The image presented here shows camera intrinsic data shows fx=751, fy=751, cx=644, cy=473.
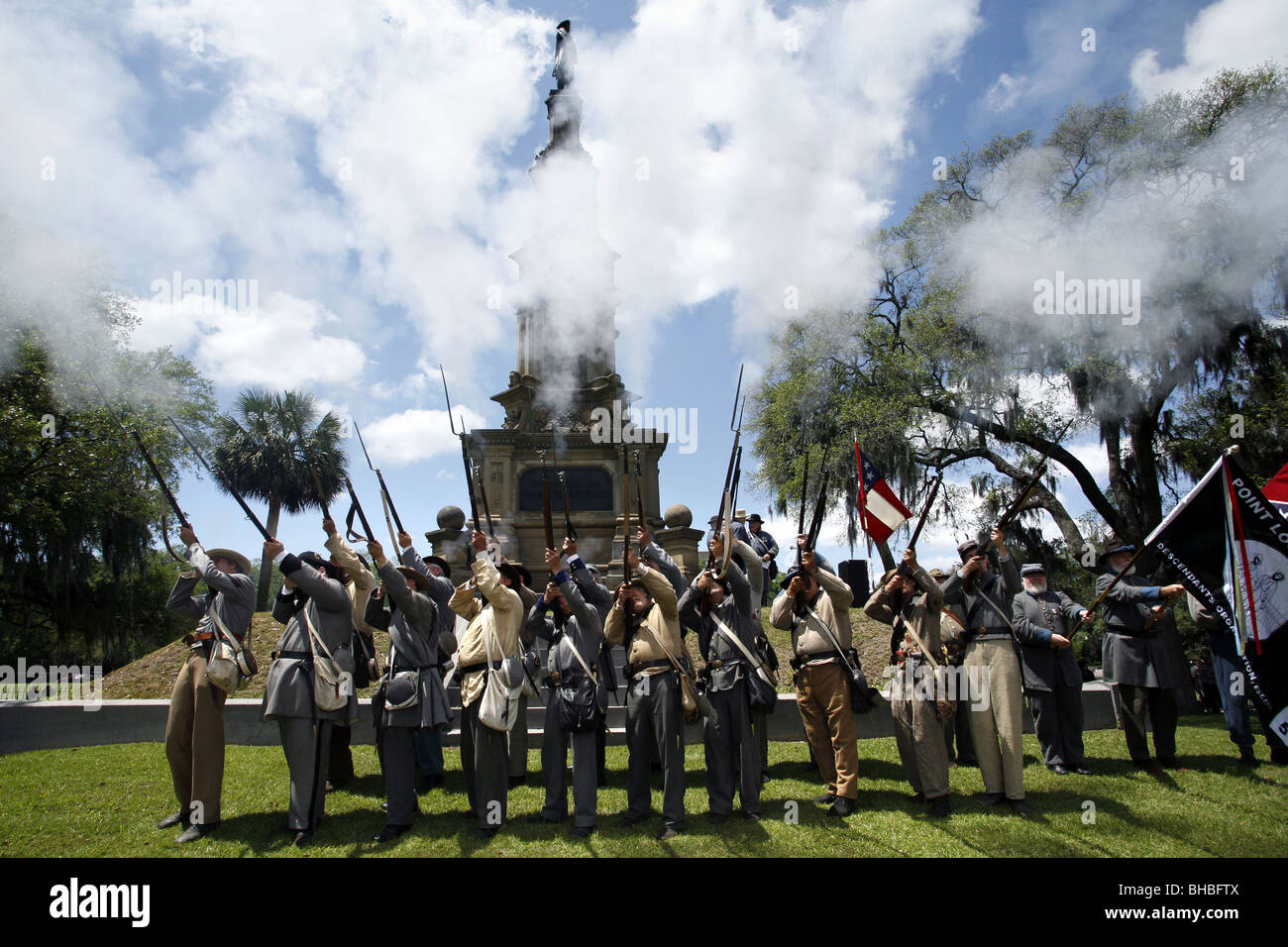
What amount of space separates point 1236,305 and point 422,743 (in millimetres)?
16569

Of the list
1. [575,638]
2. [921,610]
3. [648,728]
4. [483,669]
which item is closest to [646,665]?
[648,728]

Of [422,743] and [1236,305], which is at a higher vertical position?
[1236,305]

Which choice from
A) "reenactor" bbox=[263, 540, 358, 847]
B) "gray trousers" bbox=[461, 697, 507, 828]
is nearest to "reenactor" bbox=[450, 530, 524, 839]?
"gray trousers" bbox=[461, 697, 507, 828]

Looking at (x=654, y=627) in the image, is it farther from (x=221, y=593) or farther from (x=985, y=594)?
(x=221, y=593)

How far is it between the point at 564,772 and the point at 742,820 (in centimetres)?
143

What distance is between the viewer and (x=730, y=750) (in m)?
5.95

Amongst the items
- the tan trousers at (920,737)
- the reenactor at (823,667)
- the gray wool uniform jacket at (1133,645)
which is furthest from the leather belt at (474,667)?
the gray wool uniform jacket at (1133,645)

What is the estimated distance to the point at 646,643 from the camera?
5938 millimetres

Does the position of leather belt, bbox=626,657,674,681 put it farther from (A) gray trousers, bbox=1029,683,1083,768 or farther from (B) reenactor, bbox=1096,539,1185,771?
(B) reenactor, bbox=1096,539,1185,771

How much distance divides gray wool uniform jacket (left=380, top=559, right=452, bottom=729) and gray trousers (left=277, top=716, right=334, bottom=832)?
1.63 ft

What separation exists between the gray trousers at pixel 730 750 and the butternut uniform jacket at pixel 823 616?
67 centimetres

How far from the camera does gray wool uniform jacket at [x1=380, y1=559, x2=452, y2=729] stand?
18.7ft
